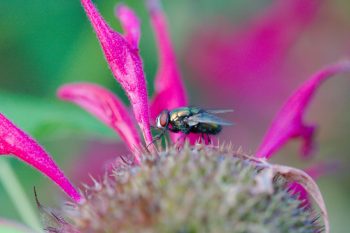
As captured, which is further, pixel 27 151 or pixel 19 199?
pixel 19 199


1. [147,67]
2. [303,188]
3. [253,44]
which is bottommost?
[303,188]

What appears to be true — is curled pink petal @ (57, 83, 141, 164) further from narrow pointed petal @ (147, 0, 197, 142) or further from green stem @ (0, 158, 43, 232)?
green stem @ (0, 158, 43, 232)

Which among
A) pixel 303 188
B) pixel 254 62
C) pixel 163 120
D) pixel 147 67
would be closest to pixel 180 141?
pixel 163 120

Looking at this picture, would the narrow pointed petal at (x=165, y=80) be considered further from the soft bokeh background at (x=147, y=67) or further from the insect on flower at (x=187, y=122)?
the soft bokeh background at (x=147, y=67)

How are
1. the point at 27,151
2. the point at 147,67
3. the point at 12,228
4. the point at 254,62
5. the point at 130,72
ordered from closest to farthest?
the point at 12,228
the point at 27,151
the point at 130,72
the point at 147,67
the point at 254,62

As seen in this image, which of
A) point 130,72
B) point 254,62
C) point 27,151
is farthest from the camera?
point 254,62

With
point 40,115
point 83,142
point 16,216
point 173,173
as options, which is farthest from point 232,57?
point 173,173

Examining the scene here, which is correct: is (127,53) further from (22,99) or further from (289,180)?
(22,99)

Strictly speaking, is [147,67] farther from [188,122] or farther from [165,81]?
[188,122]
